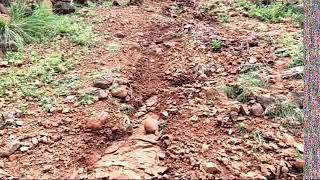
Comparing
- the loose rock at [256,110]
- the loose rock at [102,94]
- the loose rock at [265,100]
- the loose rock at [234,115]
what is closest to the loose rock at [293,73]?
the loose rock at [265,100]

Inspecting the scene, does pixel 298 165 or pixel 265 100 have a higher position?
pixel 265 100

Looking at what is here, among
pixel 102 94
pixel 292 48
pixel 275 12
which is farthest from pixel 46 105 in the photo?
pixel 275 12

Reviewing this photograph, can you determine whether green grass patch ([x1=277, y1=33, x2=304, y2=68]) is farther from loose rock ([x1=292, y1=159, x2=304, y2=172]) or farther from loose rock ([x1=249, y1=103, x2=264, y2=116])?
loose rock ([x1=292, y1=159, x2=304, y2=172])

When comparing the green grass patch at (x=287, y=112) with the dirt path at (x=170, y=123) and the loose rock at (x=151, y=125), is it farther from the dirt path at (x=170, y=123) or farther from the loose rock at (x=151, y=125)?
the loose rock at (x=151, y=125)

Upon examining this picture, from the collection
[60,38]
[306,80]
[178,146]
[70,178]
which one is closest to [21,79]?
[60,38]

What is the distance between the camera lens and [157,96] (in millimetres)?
3066

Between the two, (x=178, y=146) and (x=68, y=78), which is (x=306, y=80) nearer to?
(x=178, y=146)

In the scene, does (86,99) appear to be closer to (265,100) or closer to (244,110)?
(244,110)

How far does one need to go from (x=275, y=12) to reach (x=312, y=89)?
2.52m

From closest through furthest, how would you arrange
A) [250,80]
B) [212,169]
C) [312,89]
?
[312,89], [212,169], [250,80]

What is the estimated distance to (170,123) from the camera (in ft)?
8.84

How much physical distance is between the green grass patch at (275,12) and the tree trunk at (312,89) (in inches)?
89.6

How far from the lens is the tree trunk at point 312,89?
73.5 inches

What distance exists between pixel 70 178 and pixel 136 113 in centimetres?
75
